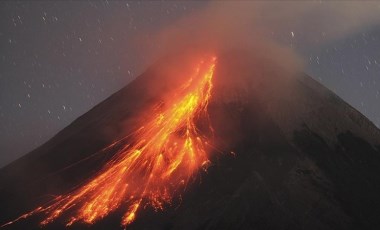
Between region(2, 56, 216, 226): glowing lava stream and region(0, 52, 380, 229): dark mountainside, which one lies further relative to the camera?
region(2, 56, 216, 226): glowing lava stream

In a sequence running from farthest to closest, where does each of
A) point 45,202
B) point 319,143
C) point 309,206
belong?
point 319,143
point 45,202
point 309,206

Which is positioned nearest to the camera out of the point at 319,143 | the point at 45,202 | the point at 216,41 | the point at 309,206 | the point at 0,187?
the point at 309,206

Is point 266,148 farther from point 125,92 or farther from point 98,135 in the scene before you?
point 125,92

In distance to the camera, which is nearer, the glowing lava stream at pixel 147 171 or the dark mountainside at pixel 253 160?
the dark mountainside at pixel 253 160

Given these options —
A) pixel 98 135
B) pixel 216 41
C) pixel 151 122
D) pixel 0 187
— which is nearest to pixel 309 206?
pixel 151 122
